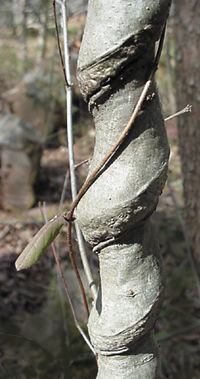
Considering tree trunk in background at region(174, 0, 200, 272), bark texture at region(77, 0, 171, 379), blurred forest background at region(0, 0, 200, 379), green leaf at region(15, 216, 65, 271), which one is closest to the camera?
bark texture at region(77, 0, 171, 379)

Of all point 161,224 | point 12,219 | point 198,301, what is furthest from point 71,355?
point 12,219

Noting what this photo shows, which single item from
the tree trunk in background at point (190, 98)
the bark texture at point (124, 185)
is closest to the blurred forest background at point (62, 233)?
the tree trunk in background at point (190, 98)

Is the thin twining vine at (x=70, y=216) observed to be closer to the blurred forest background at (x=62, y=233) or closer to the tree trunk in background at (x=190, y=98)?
the blurred forest background at (x=62, y=233)

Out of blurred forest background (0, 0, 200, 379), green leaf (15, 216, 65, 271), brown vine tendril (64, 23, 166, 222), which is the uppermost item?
brown vine tendril (64, 23, 166, 222)

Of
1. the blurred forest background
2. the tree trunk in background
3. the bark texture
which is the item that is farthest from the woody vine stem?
the tree trunk in background

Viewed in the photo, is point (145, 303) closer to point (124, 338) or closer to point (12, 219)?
point (124, 338)

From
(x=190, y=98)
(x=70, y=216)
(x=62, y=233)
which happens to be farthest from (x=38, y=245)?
(x=190, y=98)

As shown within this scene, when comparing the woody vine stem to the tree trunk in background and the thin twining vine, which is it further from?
the tree trunk in background
